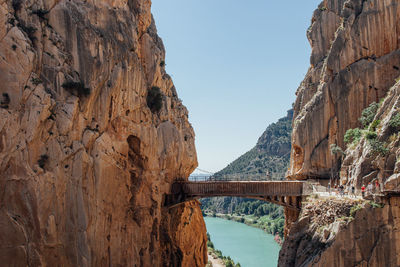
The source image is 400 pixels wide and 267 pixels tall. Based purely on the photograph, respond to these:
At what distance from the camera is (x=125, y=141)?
26047mm

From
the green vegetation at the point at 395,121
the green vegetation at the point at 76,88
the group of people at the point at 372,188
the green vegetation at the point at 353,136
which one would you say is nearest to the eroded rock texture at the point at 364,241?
the group of people at the point at 372,188

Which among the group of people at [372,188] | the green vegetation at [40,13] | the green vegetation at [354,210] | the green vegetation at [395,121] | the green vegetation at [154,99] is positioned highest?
the green vegetation at [40,13]

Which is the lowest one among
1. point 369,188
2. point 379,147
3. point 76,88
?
point 369,188

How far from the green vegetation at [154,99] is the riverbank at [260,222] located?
5853cm

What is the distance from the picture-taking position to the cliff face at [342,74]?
32.0m

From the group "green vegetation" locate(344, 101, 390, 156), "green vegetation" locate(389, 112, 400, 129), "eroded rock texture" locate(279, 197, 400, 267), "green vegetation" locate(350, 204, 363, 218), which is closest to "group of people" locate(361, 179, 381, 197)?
"eroded rock texture" locate(279, 197, 400, 267)

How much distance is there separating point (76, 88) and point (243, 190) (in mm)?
16233

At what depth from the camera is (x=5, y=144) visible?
61.6 ft

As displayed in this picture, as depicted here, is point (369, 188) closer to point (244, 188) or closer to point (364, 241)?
point (364, 241)

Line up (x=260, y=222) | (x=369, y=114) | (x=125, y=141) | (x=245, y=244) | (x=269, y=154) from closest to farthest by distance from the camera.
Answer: (x=125, y=141) → (x=369, y=114) → (x=245, y=244) → (x=260, y=222) → (x=269, y=154)

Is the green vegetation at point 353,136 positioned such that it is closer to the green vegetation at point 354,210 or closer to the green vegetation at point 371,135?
the green vegetation at point 371,135

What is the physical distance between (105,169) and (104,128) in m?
3.04

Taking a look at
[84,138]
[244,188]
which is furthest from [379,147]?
[84,138]

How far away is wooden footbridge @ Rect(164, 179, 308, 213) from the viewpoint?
92.6 ft
